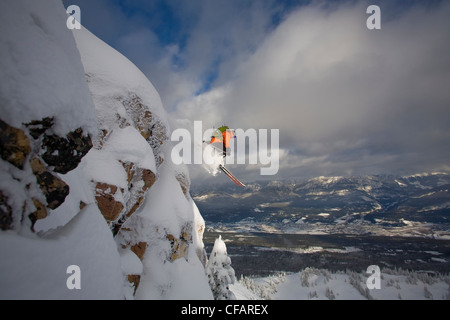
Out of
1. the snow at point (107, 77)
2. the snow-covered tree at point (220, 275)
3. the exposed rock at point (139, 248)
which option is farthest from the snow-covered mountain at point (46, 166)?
the snow-covered tree at point (220, 275)

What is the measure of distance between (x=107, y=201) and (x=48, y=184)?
17.8 feet

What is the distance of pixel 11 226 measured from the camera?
11.6 ft

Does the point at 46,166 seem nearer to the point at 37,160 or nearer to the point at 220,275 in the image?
the point at 37,160

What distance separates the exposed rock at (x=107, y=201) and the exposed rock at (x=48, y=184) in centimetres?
492

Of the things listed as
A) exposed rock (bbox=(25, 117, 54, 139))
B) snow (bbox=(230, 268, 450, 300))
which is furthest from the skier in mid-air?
snow (bbox=(230, 268, 450, 300))

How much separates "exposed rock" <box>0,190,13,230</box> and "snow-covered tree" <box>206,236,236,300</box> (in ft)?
63.6

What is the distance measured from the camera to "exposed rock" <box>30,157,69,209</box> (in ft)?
13.7

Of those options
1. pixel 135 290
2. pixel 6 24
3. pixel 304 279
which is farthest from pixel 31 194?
pixel 304 279

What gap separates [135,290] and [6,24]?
442 inches

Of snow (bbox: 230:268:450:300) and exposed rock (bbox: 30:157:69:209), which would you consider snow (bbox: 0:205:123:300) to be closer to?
exposed rock (bbox: 30:157:69:209)

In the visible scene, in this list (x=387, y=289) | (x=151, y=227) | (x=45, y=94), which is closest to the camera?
(x=45, y=94)

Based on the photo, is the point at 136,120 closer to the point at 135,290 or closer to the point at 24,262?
the point at 135,290

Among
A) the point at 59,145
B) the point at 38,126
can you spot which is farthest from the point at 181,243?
the point at 38,126
